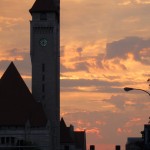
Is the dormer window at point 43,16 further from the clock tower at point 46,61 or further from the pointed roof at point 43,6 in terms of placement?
the pointed roof at point 43,6

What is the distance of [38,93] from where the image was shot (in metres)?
122

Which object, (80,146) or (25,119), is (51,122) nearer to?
(25,119)

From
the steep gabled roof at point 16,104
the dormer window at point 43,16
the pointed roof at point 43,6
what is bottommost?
the steep gabled roof at point 16,104

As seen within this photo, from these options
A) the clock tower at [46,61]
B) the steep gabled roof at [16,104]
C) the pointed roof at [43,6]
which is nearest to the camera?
the steep gabled roof at [16,104]

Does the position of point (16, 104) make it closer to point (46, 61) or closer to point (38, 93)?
point (38, 93)

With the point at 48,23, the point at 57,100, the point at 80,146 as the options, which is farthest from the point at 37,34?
the point at 80,146

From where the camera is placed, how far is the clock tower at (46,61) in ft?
399

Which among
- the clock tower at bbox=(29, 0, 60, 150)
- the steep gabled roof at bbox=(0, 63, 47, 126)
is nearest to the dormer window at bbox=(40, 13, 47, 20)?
the clock tower at bbox=(29, 0, 60, 150)

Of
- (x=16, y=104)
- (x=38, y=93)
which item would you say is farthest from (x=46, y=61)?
(x=16, y=104)

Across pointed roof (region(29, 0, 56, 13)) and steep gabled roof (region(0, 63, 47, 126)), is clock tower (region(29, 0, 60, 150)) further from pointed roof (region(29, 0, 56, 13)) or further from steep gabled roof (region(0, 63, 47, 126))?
steep gabled roof (region(0, 63, 47, 126))

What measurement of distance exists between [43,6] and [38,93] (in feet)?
48.1

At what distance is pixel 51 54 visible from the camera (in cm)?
12250

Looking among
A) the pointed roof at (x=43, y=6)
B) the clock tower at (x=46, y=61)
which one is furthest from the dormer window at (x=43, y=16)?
the pointed roof at (x=43, y=6)

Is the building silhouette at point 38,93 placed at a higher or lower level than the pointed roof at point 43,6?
lower
